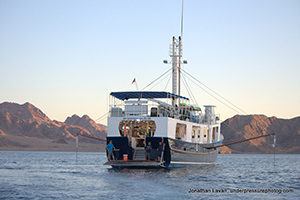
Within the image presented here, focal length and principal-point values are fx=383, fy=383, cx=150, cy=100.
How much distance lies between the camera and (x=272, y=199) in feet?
68.1

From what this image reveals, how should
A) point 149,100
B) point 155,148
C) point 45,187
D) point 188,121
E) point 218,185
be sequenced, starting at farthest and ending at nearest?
point 188,121
point 149,100
point 155,148
point 218,185
point 45,187

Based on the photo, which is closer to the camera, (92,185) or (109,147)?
(92,185)

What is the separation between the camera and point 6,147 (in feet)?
639

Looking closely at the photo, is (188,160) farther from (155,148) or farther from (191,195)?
(191,195)

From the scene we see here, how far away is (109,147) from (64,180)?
7.47 meters

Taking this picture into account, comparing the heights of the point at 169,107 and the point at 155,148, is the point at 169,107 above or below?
above

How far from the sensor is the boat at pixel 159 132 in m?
33.1

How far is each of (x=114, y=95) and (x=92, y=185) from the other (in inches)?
554

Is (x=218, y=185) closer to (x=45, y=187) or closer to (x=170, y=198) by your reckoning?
(x=170, y=198)

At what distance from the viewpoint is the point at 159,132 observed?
3316 cm

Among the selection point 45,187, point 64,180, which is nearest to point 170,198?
point 45,187

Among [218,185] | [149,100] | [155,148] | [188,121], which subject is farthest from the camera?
[188,121]

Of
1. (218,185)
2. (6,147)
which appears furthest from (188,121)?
(6,147)

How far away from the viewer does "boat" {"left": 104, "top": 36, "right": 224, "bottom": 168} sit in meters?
33.1
